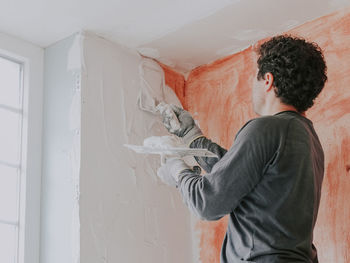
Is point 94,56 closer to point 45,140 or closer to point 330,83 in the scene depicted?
point 45,140

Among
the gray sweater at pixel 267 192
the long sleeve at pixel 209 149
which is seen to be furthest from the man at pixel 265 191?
the long sleeve at pixel 209 149

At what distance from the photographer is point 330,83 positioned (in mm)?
2174

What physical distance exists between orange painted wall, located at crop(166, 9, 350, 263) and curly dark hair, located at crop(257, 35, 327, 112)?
0.47 metres

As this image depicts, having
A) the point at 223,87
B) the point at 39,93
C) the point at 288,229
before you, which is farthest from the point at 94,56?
the point at 288,229

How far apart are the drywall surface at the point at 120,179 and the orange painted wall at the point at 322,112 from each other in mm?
221

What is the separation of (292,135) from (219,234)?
1.04 meters

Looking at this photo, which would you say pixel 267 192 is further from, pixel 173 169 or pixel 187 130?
pixel 187 130

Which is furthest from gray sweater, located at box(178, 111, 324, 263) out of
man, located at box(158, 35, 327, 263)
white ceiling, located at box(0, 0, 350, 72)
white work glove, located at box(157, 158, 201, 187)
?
white ceiling, located at box(0, 0, 350, 72)

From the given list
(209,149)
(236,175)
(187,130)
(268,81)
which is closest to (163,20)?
(187,130)

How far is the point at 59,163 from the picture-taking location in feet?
7.10

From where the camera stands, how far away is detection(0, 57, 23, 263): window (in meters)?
2.06

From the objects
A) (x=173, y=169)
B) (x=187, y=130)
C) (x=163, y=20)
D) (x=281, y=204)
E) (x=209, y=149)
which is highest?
(x=163, y=20)

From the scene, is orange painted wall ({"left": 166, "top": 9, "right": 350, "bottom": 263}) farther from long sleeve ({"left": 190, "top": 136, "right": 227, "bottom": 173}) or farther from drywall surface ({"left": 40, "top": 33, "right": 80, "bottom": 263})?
drywall surface ({"left": 40, "top": 33, "right": 80, "bottom": 263})

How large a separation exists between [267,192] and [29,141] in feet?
3.75
